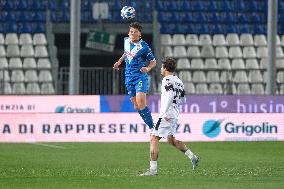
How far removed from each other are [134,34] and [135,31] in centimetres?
13

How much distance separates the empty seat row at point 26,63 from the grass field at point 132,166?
1142 cm

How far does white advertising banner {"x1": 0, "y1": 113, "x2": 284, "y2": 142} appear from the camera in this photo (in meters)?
25.5

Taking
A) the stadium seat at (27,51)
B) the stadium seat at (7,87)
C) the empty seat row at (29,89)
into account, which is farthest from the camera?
the stadium seat at (27,51)

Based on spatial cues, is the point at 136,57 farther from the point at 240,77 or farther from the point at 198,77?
the point at 240,77

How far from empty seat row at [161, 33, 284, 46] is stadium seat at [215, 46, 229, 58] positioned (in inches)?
6.5

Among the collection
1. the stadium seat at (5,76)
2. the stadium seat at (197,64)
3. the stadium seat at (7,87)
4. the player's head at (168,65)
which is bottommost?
the stadium seat at (7,87)

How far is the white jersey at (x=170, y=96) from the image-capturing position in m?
14.6

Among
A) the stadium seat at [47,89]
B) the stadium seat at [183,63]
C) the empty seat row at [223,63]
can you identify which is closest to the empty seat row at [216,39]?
the empty seat row at [223,63]

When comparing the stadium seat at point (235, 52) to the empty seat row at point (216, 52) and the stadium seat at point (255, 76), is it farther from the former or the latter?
the stadium seat at point (255, 76)

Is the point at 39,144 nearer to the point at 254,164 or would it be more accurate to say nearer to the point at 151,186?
the point at 254,164

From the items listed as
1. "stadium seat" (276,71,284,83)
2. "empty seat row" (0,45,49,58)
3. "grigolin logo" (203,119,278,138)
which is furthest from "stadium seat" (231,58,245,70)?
"grigolin logo" (203,119,278,138)

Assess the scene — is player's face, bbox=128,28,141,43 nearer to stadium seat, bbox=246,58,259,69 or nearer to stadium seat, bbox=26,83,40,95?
stadium seat, bbox=26,83,40,95

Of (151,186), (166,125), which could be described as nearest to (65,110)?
(166,125)

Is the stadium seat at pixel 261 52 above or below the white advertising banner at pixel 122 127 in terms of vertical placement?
above
